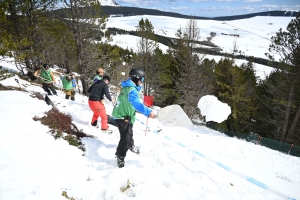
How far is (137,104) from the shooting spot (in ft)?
14.7

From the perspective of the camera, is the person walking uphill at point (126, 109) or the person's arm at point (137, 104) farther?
the person walking uphill at point (126, 109)

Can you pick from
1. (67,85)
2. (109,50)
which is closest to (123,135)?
(67,85)

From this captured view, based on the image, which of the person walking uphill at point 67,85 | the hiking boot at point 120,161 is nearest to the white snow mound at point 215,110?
the hiking boot at point 120,161

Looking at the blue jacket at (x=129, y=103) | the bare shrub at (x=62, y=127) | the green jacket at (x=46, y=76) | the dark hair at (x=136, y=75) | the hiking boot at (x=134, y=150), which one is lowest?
the hiking boot at (x=134, y=150)

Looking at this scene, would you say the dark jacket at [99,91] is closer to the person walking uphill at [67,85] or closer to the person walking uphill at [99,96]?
the person walking uphill at [99,96]

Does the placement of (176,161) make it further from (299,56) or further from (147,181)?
(299,56)

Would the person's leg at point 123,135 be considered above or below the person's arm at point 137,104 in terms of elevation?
below

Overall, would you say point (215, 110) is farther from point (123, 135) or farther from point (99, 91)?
point (99, 91)

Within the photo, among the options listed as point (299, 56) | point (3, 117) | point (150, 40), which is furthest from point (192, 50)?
point (3, 117)

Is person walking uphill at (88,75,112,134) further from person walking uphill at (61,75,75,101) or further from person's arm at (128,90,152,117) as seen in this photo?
person walking uphill at (61,75,75,101)

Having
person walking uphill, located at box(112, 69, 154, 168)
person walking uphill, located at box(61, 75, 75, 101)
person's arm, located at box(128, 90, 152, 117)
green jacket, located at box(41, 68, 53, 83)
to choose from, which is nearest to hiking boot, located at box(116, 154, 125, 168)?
person walking uphill, located at box(112, 69, 154, 168)

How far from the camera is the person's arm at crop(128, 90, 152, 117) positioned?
14.5 ft

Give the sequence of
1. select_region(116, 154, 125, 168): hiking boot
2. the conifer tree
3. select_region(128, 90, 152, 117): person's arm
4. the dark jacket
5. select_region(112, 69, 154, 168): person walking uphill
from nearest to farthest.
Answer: select_region(128, 90, 152, 117): person's arm → select_region(112, 69, 154, 168): person walking uphill → select_region(116, 154, 125, 168): hiking boot → the dark jacket → the conifer tree

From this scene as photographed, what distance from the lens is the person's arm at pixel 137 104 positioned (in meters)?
4.41
